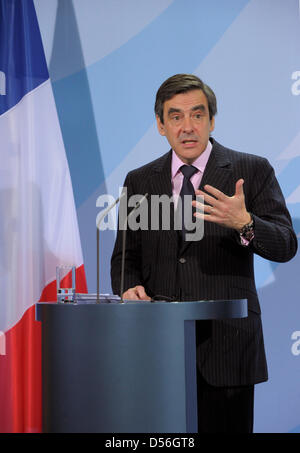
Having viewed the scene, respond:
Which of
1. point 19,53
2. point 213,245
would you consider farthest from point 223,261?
point 19,53

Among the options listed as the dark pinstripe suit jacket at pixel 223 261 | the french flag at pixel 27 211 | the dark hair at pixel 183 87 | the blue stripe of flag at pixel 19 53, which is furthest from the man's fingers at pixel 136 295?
the blue stripe of flag at pixel 19 53

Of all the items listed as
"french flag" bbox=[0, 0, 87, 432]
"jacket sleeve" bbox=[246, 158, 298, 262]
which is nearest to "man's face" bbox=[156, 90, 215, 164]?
"jacket sleeve" bbox=[246, 158, 298, 262]

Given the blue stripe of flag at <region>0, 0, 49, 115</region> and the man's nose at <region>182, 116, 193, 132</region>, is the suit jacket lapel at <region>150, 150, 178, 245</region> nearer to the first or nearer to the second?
the man's nose at <region>182, 116, 193, 132</region>

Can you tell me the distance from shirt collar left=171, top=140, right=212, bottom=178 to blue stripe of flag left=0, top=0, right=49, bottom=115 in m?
1.28

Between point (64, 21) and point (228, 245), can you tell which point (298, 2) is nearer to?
point (64, 21)

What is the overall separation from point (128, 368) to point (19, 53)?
7.74 feet

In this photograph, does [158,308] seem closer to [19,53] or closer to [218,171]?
[218,171]

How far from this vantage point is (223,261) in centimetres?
231

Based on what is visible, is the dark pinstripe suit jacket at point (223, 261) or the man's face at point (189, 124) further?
→ the man's face at point (189, 124)

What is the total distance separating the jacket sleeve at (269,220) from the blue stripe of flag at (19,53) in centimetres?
163

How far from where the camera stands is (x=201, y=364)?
82.4 inches

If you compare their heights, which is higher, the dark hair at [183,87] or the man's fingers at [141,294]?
the dark hair at [183,87]

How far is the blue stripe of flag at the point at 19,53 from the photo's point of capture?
336 cm

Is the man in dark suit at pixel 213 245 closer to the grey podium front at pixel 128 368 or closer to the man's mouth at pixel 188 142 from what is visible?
the man's mouth at pixel 188 142
